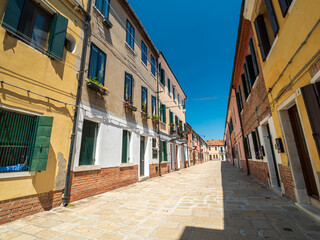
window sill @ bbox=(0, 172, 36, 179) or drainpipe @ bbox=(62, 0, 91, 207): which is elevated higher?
drainpipe @ bbox=(62, 0, 91, 207)

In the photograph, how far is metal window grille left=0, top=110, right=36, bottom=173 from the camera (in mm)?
3290

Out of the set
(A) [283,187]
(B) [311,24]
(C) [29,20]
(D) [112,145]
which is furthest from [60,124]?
(A) [283,187]

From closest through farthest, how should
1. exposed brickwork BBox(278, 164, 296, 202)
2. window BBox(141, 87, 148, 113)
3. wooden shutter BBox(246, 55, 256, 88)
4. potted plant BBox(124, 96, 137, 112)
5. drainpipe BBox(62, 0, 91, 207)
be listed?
1. exposed brickwork BBox(278, 164, 296, 202)
2. drainpipe BBox(62, 0, 91, 207)
3. wooden shutter BBox(246, 55, 256, 88)
4. potted plant BBox(124, 96, 137, 112)
5. window BBox(141, 87, 148, 113)

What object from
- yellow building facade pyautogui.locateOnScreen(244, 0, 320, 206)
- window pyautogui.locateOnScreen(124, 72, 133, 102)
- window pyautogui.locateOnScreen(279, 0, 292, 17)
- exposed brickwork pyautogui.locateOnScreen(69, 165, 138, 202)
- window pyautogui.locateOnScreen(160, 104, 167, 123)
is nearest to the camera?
yellow building facade pyautogui.locateOnScreen(244, 0, 320, 206)

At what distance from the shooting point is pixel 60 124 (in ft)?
14.4

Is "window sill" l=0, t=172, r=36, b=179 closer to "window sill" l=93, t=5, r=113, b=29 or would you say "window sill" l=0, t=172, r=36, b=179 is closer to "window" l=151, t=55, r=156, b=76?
"window sill" l=93, t=5, r=113, b=29

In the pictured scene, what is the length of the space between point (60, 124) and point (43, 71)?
1500 mm

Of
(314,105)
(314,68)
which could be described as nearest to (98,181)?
(314,105)

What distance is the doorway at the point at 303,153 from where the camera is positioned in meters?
3.58

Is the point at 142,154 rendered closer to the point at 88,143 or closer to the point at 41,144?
the point at 88,143

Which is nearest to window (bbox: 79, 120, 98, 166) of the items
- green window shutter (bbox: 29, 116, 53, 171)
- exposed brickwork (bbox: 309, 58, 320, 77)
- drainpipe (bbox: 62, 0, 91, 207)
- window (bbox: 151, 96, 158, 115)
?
drainpipe (bbox: 62, 0, 91, 207)

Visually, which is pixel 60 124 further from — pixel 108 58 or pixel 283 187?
pixel 283 187

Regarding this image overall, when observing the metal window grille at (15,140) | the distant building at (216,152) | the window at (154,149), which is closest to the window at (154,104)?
the window at (154,149)

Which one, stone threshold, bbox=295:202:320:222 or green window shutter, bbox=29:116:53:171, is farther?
green window shutter, bbox=29:116:53:171
